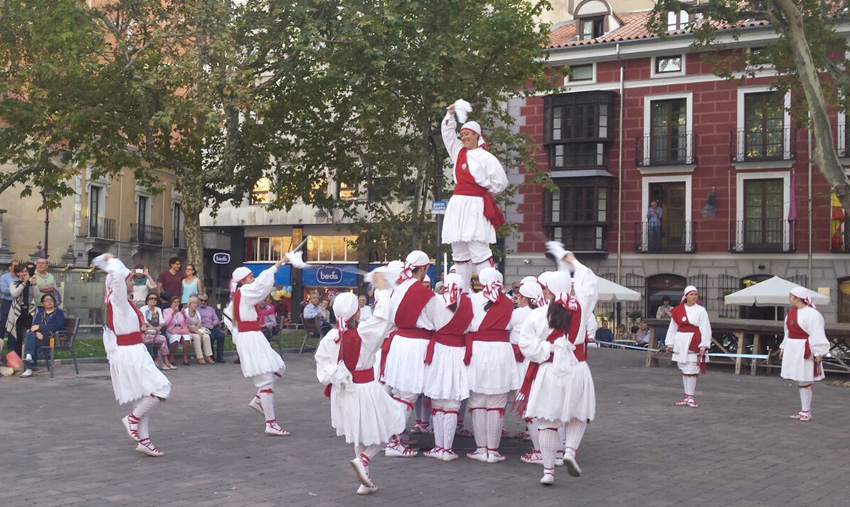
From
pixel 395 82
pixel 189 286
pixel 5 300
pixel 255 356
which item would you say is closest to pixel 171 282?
pixel 189 286

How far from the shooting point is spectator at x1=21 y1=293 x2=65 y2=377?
17.3 m

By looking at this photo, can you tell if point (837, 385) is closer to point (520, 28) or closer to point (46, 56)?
point (520, 28)

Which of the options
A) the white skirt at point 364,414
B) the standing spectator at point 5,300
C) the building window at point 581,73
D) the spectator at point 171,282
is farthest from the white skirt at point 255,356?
the building window at point 581,73

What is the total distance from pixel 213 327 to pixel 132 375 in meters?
12.0

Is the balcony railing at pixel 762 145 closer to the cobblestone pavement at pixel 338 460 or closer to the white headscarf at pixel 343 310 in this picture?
the cobblestone pavement at pixel 338 460

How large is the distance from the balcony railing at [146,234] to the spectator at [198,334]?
36722 millimetres

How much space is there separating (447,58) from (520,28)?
2611 millimetres

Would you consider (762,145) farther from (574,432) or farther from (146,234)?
(146,234)

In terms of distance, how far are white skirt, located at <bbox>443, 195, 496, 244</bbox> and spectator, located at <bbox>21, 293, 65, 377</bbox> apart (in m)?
9.36

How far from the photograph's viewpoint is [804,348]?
14.8 metres

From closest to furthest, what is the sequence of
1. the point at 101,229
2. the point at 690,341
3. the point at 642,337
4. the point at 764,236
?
1. the point at 690,341
2. the point at 642,337
3. the point at 764,236
4. the point at 101,229

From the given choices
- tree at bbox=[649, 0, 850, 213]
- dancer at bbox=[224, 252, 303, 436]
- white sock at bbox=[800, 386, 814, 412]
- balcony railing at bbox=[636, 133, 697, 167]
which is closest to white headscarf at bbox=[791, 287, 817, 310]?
white sock at bbox=[800, 386, 814, 412]

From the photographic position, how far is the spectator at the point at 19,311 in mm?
17531

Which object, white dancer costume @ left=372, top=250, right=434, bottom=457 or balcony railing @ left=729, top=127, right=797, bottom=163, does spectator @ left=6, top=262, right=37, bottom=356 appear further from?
balcony railing @ left=729, top=127, right=797, bottom=163
